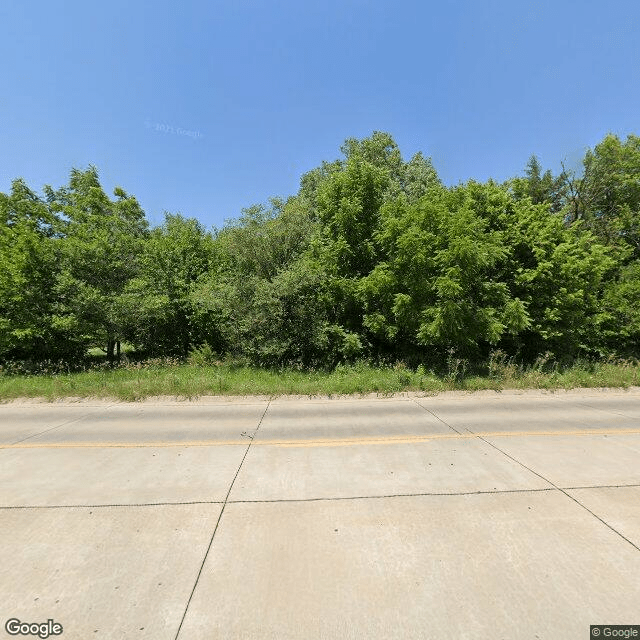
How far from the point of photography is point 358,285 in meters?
14.4

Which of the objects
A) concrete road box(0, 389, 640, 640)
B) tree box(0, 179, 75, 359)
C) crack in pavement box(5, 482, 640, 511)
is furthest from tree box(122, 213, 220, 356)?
crack in pavement box(5, 482, 640, 511)

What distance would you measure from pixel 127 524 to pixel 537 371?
13.1 meters

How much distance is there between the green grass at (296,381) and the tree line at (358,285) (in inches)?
49.2

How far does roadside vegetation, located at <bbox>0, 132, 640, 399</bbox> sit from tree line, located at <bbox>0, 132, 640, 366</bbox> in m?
0.06

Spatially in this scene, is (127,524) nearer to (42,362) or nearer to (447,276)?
(447,276)

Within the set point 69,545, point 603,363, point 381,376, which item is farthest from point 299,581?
point 603,363

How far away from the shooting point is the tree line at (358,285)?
13023 millimetres

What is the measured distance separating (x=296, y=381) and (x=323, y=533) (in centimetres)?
899

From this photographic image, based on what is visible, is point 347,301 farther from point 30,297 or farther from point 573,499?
point 30,297

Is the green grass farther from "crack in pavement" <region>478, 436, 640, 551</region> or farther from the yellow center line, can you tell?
"crack in pavement" <region>478, 436, 640, 551</region>

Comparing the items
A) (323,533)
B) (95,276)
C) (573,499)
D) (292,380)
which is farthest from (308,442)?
(95,276)

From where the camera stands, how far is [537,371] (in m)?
12.7

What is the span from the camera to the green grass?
11281 millimetres

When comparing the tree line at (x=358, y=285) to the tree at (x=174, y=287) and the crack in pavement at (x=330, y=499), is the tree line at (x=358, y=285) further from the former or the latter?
the crack in pavement at (x=330, y=499)
